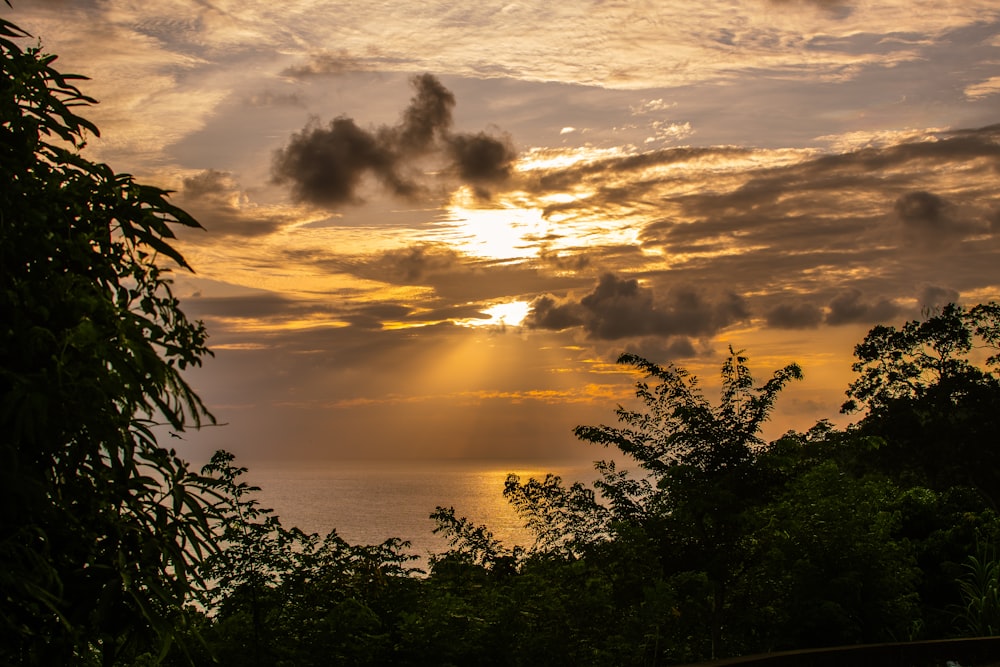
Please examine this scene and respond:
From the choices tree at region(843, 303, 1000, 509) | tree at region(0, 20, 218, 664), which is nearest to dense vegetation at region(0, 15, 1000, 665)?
tree at region(0, 20, 218, 664)

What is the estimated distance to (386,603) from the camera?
10.5 metres

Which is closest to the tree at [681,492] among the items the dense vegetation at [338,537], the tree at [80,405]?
the dense vegetation at [338,537]

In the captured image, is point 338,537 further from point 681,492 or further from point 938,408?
point 938,408

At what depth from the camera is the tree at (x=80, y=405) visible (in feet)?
14.6

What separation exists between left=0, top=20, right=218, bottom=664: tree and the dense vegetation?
14 millimetres

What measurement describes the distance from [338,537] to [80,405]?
6.97 metres

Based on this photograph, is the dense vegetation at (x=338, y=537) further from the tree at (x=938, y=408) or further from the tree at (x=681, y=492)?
the tree at (x=938, y=408)

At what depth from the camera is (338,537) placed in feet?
36.4

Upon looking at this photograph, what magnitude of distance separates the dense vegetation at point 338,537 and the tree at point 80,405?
1cm

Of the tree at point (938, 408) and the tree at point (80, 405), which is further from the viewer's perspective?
the tree at point (938, 408)

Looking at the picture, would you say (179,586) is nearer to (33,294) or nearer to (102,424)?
(102,424)

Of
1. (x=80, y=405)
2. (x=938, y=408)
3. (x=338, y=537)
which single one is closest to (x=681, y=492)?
(x=338, y=537)

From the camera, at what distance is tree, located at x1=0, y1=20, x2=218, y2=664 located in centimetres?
445

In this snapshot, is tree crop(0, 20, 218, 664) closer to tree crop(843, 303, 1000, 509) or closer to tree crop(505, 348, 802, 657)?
tree crop(505, 348, 802, 657)
